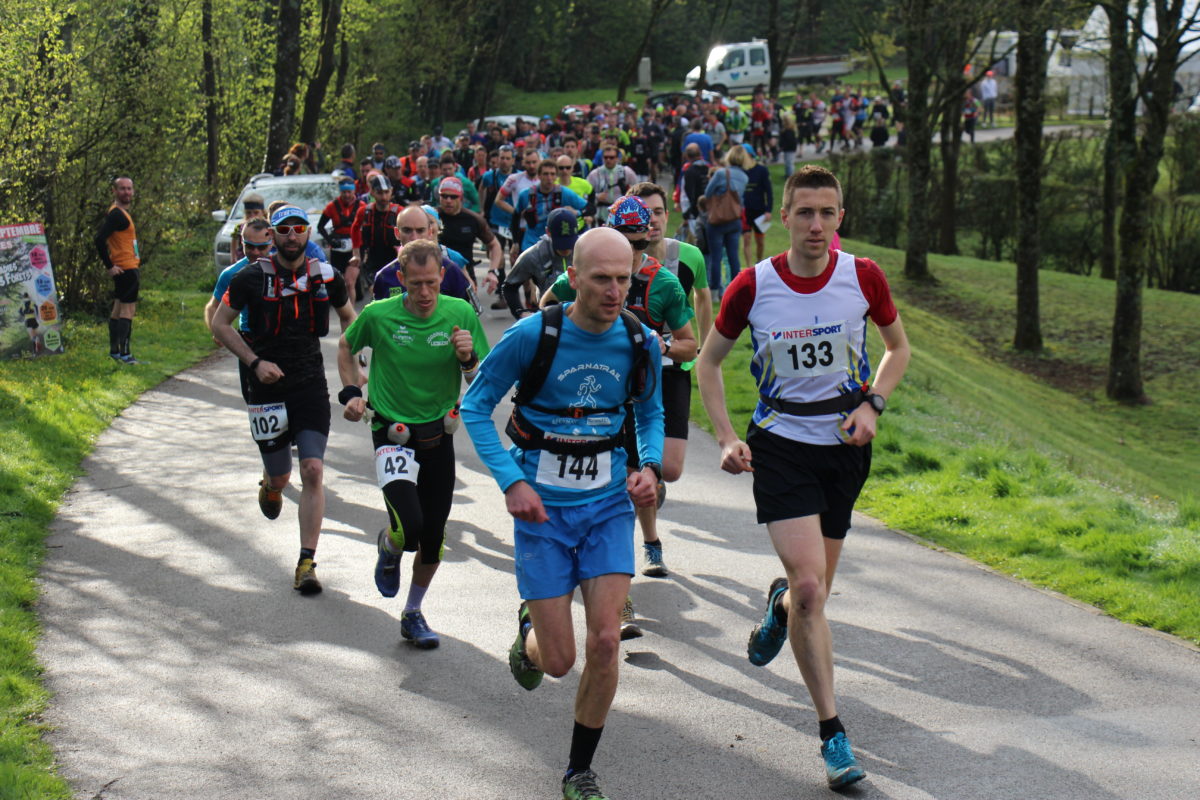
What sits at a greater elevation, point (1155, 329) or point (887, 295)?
point (887, 295)

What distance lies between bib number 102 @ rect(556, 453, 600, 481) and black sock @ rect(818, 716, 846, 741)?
49.1 inches

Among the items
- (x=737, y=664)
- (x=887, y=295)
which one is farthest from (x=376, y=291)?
(x=887, y=295)

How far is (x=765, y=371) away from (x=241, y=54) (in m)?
30.4

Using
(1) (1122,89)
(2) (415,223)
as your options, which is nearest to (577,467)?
(2) (415,223)

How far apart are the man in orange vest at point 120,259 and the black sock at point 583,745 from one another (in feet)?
40.8

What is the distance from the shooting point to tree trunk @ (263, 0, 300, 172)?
2551 centimetres

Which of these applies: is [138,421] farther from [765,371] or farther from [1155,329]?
[1155,329]

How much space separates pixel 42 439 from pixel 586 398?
8172 mm

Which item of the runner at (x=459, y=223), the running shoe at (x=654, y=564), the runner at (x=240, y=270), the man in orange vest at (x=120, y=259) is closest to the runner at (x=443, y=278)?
the runner at (x=240, y=270)

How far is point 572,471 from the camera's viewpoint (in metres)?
4.93

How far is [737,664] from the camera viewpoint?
6477 mm

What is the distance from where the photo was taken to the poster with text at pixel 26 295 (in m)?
15.2

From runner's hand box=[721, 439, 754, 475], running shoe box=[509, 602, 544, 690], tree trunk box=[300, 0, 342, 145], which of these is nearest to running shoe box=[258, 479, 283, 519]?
running shoe box=[509, 602, 544, 690]

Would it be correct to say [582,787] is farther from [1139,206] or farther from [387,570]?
[1139,206]
